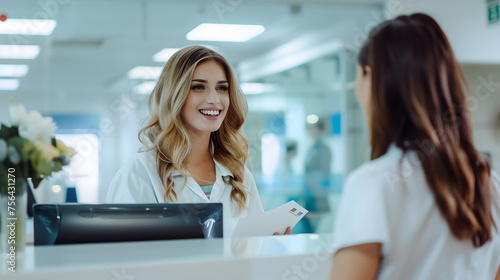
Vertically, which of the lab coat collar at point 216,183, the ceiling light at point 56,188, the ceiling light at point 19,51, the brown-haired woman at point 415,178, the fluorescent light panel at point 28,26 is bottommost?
the ceiling light at point 56,188

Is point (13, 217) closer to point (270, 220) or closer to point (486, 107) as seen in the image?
point (270, 220)

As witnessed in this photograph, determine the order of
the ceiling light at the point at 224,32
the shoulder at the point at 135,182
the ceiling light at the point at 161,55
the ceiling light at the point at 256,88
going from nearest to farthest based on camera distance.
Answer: the shoulder at the point at 135,182 < the ceiling light at the point at 161,55 < the ceiling light at the point at 224,32 < the ceiling light at the point at 256,88

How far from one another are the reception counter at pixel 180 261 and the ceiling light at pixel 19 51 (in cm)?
379

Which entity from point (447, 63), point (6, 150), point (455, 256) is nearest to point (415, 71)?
point (447, 63)

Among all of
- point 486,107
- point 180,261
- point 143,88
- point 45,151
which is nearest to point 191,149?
point 45,151

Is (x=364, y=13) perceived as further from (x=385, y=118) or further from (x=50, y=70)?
(x=385, y=118)

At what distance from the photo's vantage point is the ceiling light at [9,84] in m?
4.83

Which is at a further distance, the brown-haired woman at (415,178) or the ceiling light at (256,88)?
the ceiling light at (256,88)

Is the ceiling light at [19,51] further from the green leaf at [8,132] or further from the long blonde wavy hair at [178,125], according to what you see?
the green leaf at [8,132]

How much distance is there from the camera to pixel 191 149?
8.67 ft

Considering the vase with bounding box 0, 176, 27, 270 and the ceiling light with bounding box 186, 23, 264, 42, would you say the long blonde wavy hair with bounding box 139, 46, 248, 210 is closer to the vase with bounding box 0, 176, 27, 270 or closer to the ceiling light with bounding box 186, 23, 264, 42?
the vase with bounding box 0, 176, 27, 270

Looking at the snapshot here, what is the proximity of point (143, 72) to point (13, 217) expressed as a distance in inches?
151

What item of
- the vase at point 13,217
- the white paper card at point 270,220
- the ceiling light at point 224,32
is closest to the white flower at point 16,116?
the vase at point 13,217

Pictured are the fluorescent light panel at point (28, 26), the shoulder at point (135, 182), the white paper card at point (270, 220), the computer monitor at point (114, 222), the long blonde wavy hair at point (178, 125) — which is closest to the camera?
the computer monitor at point (114, 222)
